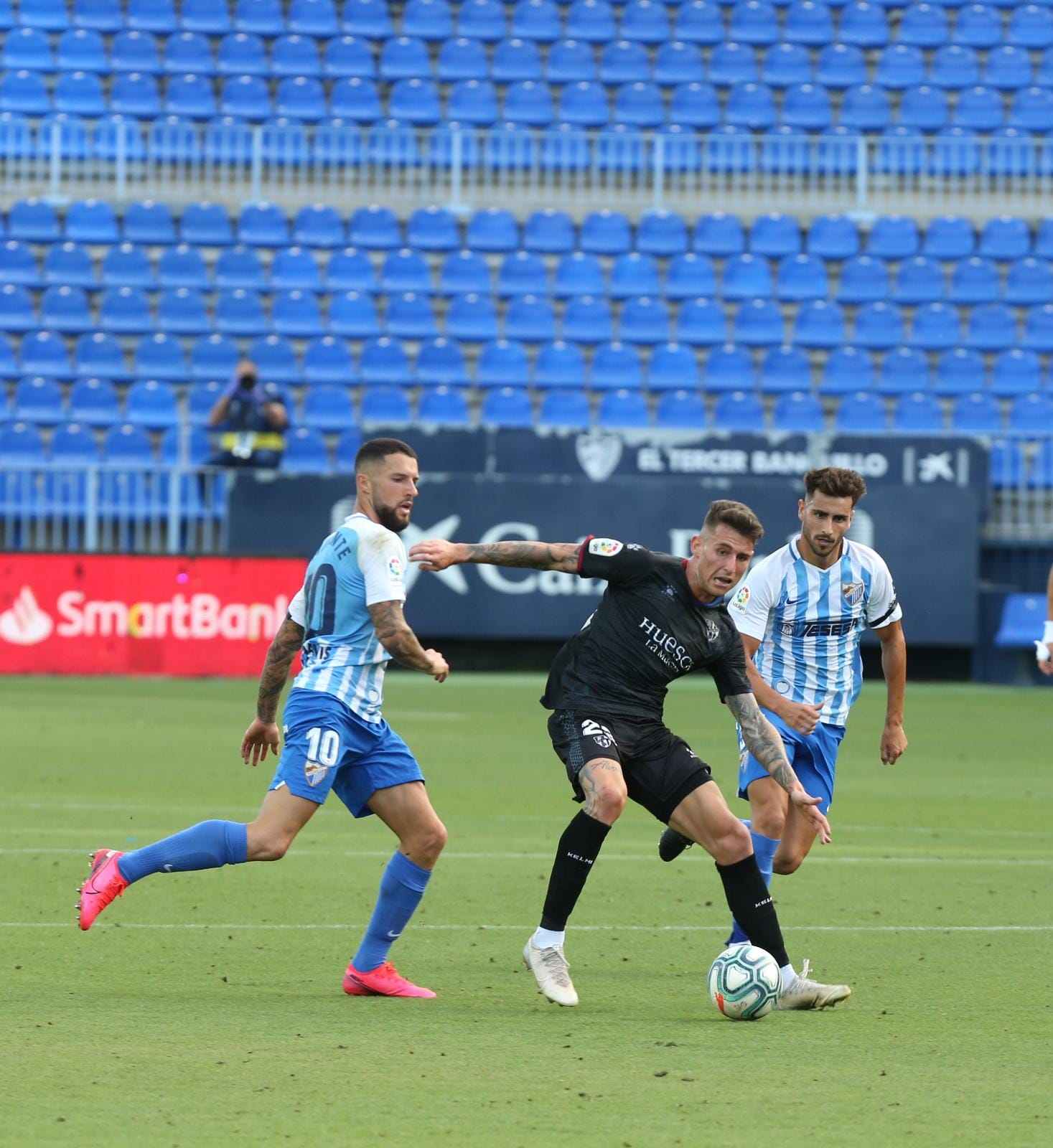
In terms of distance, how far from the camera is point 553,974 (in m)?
6.21

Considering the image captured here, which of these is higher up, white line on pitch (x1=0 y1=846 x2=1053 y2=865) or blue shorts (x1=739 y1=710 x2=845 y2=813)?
blue shorts (x1=739 y1=710 x2=845 y2=813)

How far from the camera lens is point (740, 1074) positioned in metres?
5.22

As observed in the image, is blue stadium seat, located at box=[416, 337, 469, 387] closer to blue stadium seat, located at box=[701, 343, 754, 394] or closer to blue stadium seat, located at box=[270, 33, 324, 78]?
blue stadium seat, located at box=[701, 343, 754, 394]

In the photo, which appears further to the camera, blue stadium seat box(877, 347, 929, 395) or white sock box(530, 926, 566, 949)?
blue stadium seat box(877, 347, 929, 395)

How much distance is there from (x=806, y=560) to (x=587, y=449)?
12.7 m

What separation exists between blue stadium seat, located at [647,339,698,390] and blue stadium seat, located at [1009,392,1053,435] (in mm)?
3986

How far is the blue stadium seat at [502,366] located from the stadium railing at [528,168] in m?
2.77

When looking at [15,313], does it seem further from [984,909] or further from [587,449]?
[984,909]

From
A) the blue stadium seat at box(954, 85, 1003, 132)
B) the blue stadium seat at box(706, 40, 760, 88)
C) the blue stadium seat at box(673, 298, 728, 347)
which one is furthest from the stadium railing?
the blue stadium seat at box(673, 298, 728, 347)

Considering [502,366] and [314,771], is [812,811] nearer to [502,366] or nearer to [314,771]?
[314,771]

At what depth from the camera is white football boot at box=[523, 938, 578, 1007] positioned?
616 centimetres

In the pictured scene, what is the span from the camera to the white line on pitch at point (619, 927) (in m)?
7.66

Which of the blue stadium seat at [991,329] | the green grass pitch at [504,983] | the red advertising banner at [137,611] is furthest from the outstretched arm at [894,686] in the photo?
the blue stadium seat at [991,329]

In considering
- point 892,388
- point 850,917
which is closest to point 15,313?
point 892,388
